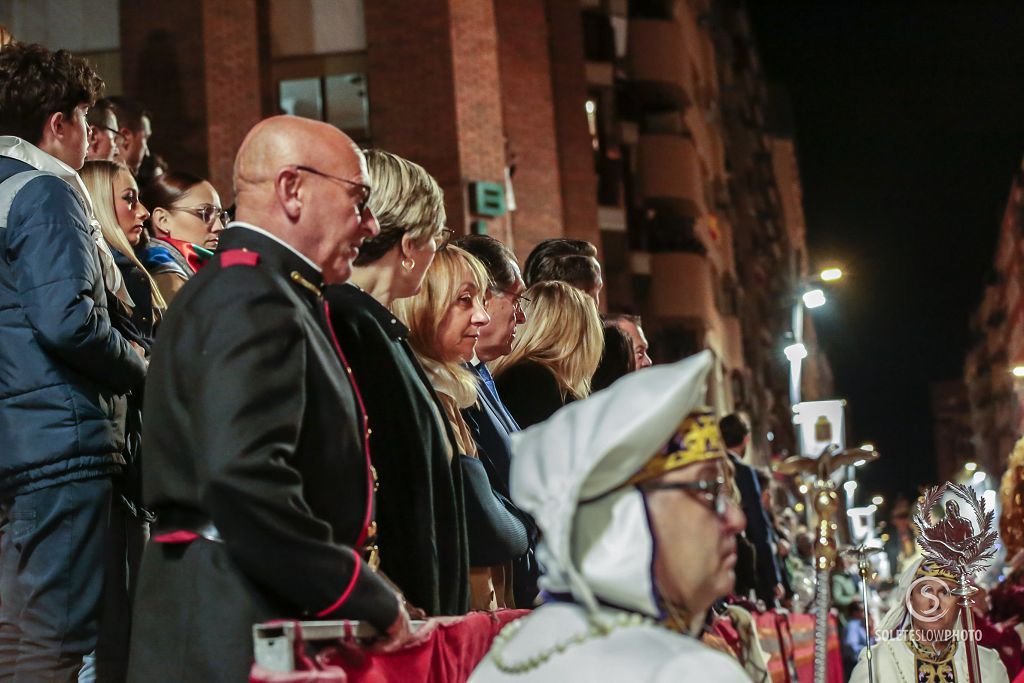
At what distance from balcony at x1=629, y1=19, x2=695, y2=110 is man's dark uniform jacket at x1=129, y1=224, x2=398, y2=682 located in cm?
3640

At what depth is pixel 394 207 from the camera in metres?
5.22

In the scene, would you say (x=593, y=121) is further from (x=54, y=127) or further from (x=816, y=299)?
(x=54, y=127)

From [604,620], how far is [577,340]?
378cm

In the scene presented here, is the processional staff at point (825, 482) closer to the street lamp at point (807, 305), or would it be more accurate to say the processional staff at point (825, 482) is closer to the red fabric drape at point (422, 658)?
the red fabric drape at point (422, 658)

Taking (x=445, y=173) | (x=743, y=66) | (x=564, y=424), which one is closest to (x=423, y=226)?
(x=564, y=424)

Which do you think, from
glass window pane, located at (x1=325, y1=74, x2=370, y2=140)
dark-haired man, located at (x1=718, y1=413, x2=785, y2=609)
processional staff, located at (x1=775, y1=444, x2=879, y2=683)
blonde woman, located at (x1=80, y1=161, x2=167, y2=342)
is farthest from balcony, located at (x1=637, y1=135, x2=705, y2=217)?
blonde woman, located at (x1=80, y1=161, x2=167, y2=342)

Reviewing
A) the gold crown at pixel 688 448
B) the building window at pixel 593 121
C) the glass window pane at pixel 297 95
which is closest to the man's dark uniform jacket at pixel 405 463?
the gold crown at pixel 688 448

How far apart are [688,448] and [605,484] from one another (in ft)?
0.87

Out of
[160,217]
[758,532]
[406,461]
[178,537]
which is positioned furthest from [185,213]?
[758,532]

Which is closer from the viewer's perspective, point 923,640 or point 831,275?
point 923,640

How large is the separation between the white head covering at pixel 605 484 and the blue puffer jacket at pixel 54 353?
2440 mm

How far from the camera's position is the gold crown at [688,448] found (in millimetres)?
3209

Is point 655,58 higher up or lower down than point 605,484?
higher up

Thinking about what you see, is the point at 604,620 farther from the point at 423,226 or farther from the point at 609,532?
the point at 423,226
